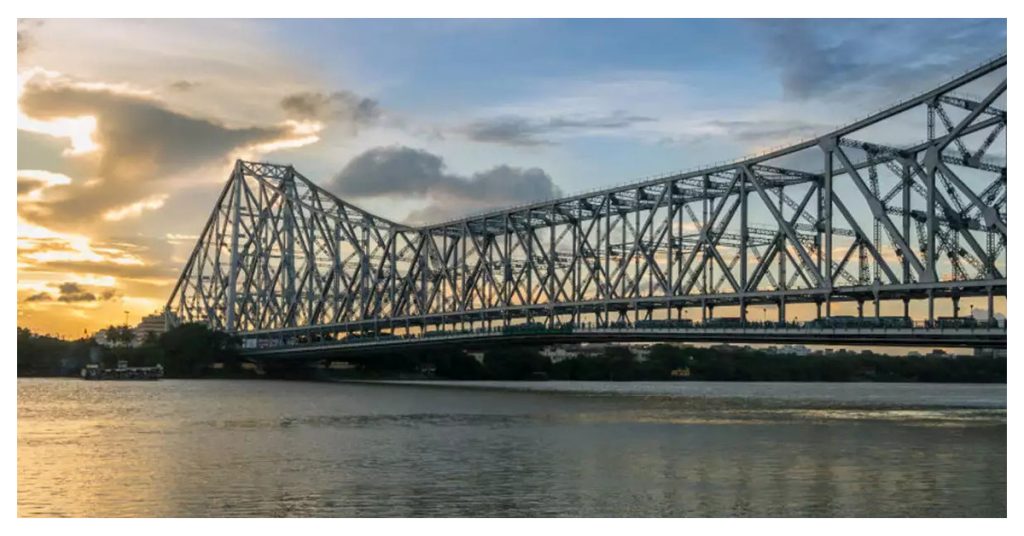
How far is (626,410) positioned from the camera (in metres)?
77.3

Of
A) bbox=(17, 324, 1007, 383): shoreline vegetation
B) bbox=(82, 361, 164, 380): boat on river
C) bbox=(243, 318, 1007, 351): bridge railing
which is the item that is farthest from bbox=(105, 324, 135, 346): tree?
bbox=(243, 318, 1007, 351): bridge railing

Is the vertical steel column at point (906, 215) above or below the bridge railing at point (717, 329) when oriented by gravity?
above

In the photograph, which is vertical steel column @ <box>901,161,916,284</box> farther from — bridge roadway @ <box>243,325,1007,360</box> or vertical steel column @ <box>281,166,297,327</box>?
vertical steel column @ <box>281,166,297,327</box>

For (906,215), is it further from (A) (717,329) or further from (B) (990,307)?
(A) (717,329)

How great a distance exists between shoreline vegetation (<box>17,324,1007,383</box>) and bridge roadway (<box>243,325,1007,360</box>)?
281 inches

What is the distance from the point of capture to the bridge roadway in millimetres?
68188

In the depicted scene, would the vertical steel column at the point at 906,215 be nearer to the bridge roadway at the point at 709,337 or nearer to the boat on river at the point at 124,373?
the bridge roadway at the point at 709,337

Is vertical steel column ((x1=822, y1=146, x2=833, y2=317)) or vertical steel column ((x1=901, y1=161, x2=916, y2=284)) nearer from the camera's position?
vertical steel column ((x1=901, y1=161, x2=916, y2=284))

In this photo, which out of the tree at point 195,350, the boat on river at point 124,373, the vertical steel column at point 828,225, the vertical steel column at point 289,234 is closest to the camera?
the vertical steel column at point 828,225

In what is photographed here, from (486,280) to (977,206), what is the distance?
68.1 meters

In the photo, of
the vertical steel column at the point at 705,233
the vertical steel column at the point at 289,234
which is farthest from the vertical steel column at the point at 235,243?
the vertical steel column at the point at 705,233

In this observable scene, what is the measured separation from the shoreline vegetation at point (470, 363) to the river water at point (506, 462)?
2781 inches

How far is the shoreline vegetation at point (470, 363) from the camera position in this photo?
15338cm

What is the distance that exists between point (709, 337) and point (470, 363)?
8414cm
